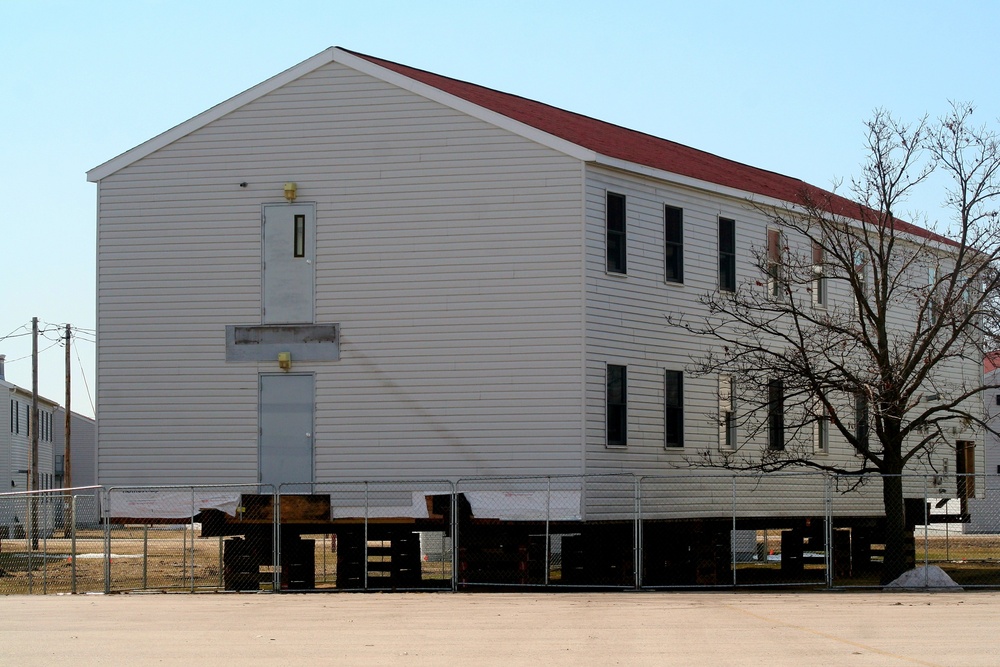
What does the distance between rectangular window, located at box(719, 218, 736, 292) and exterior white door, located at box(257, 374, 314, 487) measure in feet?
29.8

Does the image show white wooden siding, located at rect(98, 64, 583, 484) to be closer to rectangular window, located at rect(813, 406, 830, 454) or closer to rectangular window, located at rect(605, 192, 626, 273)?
rectangular window, located at rect(605, 192, 626, 273)

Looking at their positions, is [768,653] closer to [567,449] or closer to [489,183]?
[567,449]

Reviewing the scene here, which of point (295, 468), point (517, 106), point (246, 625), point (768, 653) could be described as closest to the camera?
point (768, 653)

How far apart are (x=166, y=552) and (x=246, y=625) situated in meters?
28.6

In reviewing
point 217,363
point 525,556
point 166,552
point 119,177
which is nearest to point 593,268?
point 525,556

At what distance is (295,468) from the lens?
26578 mm

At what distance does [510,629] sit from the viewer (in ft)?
55.3

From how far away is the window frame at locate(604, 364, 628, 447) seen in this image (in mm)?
26391

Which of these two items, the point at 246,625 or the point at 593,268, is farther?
the point at 593,268

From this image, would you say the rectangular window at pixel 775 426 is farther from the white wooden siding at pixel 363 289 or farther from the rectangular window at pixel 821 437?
the white wooden siding at pixel 363 289

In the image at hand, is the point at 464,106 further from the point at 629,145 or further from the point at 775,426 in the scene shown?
the point at 775,426

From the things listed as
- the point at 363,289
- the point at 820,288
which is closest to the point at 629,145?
the point at 820,288

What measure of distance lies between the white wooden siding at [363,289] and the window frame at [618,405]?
105cm

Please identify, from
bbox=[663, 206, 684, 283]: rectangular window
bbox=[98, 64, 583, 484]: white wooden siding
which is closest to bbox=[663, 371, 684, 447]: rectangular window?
bbox=[663, 206, 684, 283]: rectangular window
